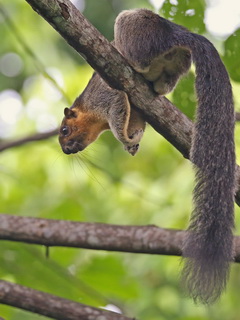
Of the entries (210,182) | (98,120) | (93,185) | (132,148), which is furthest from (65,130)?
(93,185)

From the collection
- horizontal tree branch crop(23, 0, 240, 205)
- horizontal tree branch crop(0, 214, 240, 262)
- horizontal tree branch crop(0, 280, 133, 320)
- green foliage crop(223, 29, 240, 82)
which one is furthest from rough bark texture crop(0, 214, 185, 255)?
green foliage crop(223, 29, 240, 82)

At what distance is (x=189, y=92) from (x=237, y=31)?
41 cm

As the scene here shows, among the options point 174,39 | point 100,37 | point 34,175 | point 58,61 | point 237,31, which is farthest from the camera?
point 58,61

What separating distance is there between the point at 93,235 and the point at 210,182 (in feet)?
2.79

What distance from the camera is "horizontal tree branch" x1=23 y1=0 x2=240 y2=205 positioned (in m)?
3.17

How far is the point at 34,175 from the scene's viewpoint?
7.45 meters

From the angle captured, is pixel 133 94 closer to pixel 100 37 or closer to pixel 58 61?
pixel 100 37

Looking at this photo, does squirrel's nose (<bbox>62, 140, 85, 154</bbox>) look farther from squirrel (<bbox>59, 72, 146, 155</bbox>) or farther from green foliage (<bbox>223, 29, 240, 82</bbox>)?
green foliage (<bbox>223, 29, 240, 82</bbox>)

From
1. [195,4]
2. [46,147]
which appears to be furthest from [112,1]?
[195,4]

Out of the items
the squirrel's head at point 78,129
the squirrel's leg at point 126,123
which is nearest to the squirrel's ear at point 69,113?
the squirrel's head at point 78,129

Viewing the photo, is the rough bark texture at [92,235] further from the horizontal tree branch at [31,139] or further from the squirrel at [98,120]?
the horizontal tree branch at [31,139]

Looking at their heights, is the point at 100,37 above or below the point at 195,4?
above

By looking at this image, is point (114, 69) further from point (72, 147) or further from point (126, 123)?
point (72, 147)

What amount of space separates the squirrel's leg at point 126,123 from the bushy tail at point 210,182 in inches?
17.6
